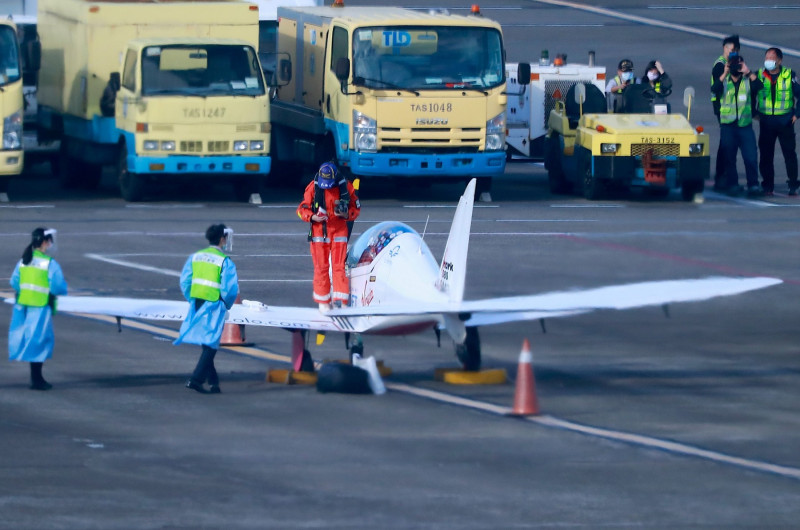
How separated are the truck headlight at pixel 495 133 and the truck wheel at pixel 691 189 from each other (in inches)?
128

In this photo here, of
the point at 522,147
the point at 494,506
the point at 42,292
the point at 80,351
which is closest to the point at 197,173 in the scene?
the point at 522,147

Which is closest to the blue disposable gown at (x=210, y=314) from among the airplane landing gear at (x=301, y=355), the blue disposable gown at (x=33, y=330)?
the airplane landing gear at (x=301, y=355)

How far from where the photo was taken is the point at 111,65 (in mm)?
27875

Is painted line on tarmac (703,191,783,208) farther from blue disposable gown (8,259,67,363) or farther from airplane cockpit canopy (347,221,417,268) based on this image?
blue disposable gown (8,259,67,363)

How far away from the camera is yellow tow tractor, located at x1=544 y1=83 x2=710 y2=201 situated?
88.9ft

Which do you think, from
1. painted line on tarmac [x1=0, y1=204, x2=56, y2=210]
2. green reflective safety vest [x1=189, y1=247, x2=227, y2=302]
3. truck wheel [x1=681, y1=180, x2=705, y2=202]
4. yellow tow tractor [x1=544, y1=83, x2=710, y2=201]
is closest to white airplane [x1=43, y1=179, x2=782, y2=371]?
green reflective safety vest [x1=189, y1=247, x2=227, y2=302]

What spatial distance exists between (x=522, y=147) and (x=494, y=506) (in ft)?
70.4

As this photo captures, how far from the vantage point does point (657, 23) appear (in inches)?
2152

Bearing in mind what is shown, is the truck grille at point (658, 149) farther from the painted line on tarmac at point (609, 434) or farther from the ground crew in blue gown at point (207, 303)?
the ground crew in blue gown at point (207, 303)

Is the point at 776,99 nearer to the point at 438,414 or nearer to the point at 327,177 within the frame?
the point at 327,177

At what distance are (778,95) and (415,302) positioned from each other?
1545cm

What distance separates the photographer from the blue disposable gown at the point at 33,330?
14164 millimetres

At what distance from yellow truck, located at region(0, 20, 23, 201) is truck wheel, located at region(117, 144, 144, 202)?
1705 millimetres

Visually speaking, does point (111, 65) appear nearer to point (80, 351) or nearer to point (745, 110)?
point (745, 110)
